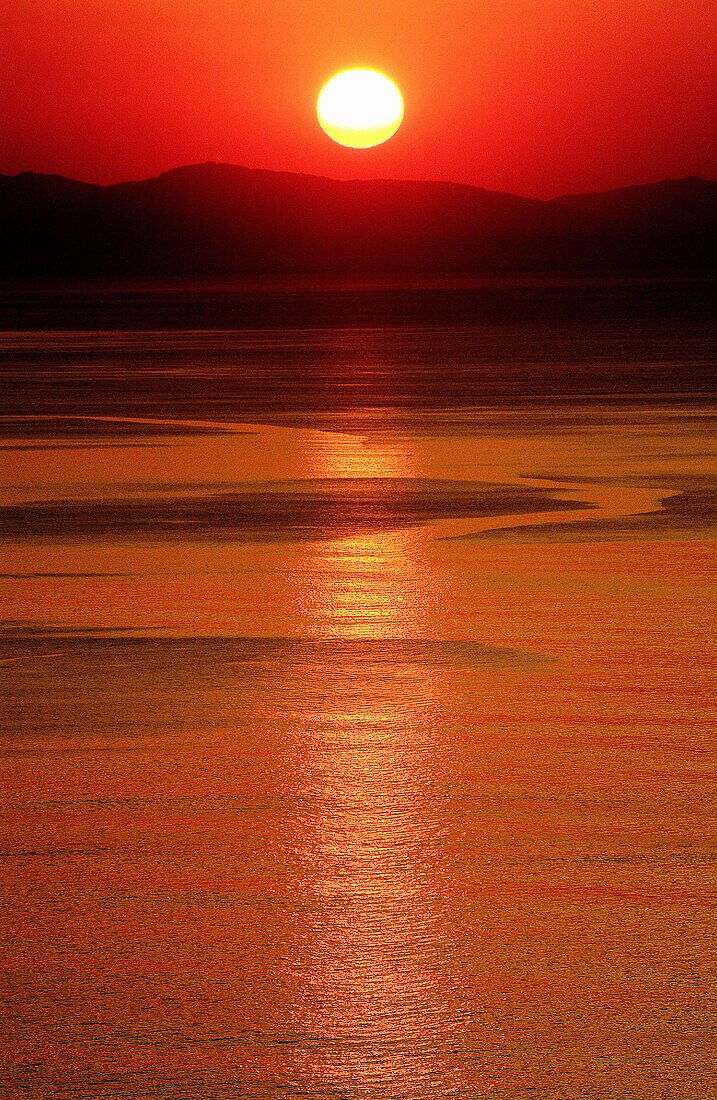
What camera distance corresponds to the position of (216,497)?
43.0 ft

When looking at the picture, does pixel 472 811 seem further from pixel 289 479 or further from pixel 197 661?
pixel 289 479

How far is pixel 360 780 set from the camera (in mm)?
5887

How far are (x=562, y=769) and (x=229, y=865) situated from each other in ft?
4.57

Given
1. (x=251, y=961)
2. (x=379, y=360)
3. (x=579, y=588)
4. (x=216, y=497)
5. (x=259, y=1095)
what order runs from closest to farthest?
1. (x=259, y=1095)
2. (x=251, y=961)
3. (x=579, y=588)
4. (x=216, y=497)
5. (x=379, y=360)

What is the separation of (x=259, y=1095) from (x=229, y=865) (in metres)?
1.43

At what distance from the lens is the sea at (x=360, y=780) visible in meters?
3.94

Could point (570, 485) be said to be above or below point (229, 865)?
above

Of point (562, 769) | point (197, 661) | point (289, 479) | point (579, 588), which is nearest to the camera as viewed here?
point (562, 769)

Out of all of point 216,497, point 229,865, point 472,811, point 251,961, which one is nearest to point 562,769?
point 472,811

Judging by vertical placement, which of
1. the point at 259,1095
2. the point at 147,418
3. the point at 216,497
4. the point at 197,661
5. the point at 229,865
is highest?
Answer: the point at 147,418

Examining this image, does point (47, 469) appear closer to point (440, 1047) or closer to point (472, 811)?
point (472, 811)

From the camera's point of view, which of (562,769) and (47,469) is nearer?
(562,769)

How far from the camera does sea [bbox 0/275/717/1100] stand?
12.9ft

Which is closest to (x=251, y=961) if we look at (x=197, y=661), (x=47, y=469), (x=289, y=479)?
(x=197, y=661)
